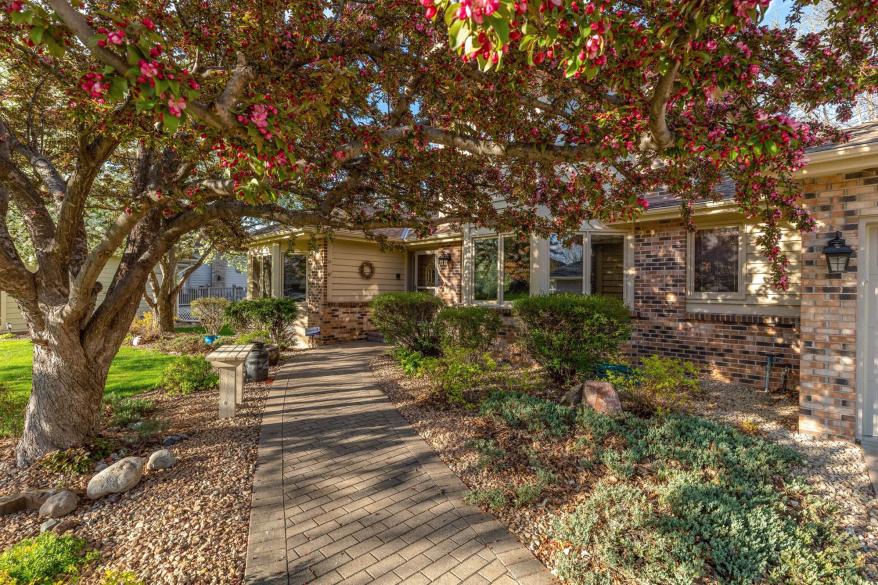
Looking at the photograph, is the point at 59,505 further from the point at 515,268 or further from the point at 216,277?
the point at 216,277

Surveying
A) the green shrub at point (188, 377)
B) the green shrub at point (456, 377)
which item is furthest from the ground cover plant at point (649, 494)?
the green shrub at point (188, 377)

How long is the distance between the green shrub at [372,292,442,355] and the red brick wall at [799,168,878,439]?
5.32m

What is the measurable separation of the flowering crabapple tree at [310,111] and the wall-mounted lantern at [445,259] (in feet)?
16.8

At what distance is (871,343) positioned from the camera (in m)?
4.21

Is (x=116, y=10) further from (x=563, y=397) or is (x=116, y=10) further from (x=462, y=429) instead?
(x=563, y=397)

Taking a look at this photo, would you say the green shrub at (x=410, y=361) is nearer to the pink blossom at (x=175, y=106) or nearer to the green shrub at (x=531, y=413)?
the green shrub at (x=531, y=413)

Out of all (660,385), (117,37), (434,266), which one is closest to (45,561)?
(117,37)

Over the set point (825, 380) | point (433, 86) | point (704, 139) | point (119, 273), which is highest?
point (433, 86)

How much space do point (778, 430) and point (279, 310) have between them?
9.58 metres

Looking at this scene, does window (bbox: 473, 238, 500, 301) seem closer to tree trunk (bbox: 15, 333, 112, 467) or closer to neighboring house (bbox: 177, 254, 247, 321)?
tree trunk (bbox: 15, 333, 112, 467)

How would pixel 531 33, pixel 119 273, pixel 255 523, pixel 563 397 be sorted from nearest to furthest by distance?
1. pixel 531 33
2. pixel 255 523
3. pixel 119 273
4. pixel 563 397

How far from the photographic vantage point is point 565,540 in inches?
99.0

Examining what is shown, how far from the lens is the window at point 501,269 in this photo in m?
8.76

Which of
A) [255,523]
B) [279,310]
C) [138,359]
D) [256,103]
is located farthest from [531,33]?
[138,359]
